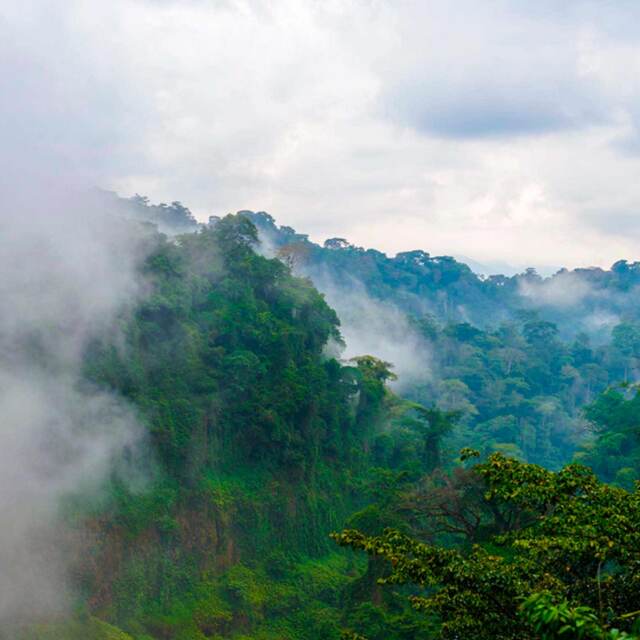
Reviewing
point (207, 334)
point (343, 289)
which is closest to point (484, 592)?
point (207, 334)

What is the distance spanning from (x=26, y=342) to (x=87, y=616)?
8.42 meters

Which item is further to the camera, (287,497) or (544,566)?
(287,497)

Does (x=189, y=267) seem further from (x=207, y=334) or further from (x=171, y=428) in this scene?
(x=171, y=428)

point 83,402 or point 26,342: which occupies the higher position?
point 26,342

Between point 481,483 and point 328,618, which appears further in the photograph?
point 328,618

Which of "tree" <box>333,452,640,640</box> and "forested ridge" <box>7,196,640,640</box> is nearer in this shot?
"tree" <box>333,452,640,640</box>

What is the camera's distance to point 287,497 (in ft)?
98.5

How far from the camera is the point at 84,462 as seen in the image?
22.9 m

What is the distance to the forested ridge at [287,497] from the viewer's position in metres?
8.82

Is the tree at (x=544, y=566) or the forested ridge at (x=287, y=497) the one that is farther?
the forested ridge at (x=287, y=497)

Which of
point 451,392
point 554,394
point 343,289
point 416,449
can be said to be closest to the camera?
point 416,449

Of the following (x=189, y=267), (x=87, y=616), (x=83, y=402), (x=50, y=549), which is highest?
(x=189, y=267)

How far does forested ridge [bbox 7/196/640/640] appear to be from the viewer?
8820 mm

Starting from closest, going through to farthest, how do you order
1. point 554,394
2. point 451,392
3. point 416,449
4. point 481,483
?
1. point 481,483
2. point 416,449
3. point 451,392
4. point 554,394
